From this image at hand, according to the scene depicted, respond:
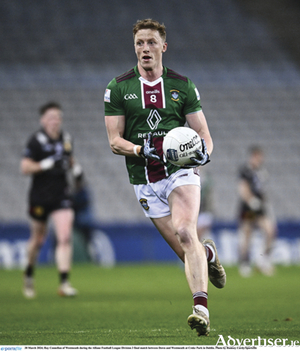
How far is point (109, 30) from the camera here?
23.8 m

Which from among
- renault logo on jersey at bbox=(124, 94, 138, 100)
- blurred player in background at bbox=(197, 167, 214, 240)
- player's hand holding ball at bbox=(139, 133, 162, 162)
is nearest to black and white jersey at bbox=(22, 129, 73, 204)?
renault logo on jersey at bbox=(124, 94, 138, 100)

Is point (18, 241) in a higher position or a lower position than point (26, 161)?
higher

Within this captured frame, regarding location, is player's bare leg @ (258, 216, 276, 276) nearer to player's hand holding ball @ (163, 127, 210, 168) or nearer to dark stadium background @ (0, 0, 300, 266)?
dark stadium background @ (0, 0, 300, 266)

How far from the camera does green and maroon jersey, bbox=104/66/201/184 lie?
218 inches

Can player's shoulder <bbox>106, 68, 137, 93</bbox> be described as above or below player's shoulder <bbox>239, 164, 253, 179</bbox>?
below

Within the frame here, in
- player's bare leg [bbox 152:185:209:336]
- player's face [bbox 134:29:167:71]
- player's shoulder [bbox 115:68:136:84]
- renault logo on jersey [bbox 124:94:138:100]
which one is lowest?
player's bare leg [bbox 152:185:209:336]

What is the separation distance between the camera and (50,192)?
916 cm

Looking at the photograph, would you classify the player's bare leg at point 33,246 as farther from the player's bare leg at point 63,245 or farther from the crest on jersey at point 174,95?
the crest on jersey at point 174,95

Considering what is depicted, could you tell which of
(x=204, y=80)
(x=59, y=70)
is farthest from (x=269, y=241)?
(x=59, y=70)

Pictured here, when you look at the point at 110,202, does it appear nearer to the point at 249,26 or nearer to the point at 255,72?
the point at 255,72

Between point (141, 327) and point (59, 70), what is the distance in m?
17.7

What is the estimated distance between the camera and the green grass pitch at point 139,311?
5.08 meters

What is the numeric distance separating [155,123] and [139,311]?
257 centimetres

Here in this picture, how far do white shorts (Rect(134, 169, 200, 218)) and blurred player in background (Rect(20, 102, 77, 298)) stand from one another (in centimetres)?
356
